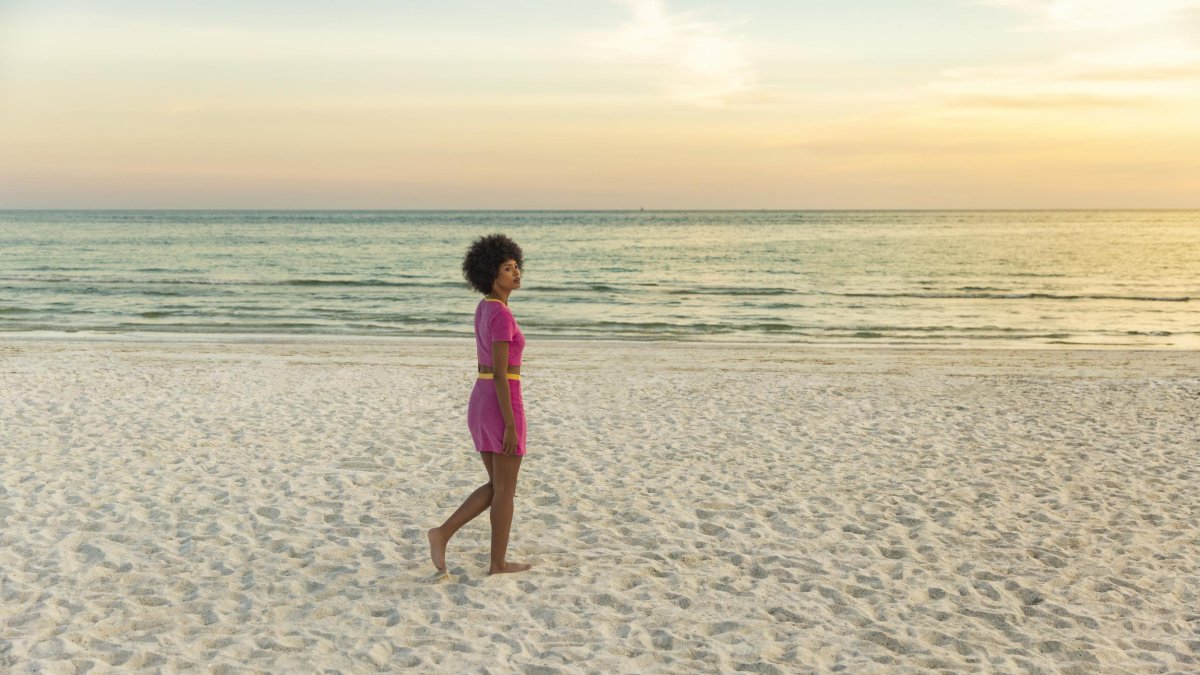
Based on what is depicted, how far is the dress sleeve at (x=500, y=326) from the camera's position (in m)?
4.67

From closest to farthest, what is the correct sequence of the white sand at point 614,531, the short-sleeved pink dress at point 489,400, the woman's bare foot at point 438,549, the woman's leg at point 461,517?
the white sand at point 614,531
the short-sleeved pink dress at point 489,400
the woman's leg at point 461,517
the woman's bare foot at point 438,549

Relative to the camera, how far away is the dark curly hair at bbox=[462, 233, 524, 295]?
15.7 feet

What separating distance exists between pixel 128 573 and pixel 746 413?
6701 millimetres

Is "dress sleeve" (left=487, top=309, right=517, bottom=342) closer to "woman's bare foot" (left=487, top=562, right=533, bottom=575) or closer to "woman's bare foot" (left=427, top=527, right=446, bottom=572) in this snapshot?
"woman's bare foot" (left=427, top=527, right=446, bottom=572)

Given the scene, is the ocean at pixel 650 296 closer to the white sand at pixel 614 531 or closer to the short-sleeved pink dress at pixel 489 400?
the white sand at pixel 614 531

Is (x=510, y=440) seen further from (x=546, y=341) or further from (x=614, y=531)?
(x=546, y=341)

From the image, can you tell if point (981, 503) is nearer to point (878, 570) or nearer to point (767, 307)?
point (878, 570)

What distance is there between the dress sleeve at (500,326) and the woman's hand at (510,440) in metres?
0.45

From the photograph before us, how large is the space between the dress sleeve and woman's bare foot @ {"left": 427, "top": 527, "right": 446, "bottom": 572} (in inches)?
50.0

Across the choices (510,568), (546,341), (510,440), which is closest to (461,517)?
(510,568)

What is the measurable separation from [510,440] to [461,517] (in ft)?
2.15

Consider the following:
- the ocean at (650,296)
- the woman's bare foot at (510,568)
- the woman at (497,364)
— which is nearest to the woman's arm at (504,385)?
the woman at (497,364)

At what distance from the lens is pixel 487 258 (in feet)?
15.8

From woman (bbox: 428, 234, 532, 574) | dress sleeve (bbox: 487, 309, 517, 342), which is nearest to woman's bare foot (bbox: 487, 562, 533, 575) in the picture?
woman (bbox: 428, 234, 532, 574)
